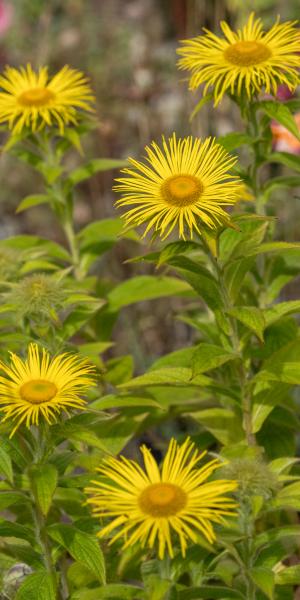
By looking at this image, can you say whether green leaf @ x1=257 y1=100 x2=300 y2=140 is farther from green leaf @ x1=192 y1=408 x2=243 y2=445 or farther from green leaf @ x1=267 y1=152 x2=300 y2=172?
green leaf @ x1=192 y1=408 x2=243 y2=445

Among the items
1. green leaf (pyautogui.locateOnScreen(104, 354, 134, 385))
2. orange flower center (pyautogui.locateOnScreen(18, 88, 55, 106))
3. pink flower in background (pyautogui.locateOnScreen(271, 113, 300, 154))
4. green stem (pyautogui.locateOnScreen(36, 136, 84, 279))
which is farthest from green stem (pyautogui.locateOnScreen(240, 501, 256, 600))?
pink flower in background (pyautogui.locateOnScreen(271, 113, 300, 154))

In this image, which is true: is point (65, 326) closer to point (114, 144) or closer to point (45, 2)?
point (114, 144)


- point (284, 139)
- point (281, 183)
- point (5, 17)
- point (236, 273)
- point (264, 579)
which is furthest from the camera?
point (5, 17)

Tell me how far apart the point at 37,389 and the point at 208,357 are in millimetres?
259

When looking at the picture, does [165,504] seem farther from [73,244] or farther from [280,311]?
[73,244]

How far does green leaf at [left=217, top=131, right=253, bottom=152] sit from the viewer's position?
1.54m

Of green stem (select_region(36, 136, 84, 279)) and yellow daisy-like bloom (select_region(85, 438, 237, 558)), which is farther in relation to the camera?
green stem (select_region(36, 136, 84, 279))

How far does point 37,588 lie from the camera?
129 centimetres

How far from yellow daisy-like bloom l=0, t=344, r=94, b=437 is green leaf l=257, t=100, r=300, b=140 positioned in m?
0.48

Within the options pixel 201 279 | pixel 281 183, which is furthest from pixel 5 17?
pixel 201 279

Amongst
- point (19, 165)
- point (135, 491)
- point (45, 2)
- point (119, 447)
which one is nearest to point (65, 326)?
point (119, 447)

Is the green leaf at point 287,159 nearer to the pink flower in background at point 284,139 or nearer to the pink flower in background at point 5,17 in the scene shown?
the pink flower in background at point 284,139

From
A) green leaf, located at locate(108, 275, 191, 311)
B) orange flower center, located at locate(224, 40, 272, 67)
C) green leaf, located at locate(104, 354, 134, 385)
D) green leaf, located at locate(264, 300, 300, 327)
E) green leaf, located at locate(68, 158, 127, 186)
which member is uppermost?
green leaf, located at locate(68, 158, 127, 186)

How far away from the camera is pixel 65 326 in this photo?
1.62m
